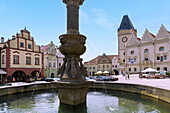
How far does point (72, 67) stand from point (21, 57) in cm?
2474

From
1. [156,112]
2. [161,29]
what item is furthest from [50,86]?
[161,29]

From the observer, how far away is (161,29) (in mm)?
41281

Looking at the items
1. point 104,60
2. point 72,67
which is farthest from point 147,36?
point 72,67

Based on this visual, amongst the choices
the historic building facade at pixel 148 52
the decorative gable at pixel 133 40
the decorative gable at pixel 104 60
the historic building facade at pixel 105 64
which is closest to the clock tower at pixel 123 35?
the historic building facade at pixel 105 64

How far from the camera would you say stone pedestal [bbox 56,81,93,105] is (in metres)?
6.10

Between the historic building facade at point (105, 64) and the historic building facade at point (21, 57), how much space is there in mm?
33389

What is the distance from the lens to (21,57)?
27.4 metres

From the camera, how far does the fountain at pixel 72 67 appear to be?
6249 millimetres

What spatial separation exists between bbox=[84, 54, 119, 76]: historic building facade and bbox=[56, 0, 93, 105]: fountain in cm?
5190

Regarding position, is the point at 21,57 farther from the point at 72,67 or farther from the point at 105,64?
the point at 105,64

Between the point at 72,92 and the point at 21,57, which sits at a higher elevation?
the point at 21,57

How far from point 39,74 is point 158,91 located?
28.6 meters

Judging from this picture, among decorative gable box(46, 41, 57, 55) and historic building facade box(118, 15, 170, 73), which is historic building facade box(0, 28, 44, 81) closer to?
decorative gable box(46, 41, 57, 55)

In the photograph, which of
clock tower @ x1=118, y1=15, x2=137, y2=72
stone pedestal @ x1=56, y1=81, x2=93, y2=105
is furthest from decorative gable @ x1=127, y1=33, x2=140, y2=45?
stone pedestal @ x1=56, y1=81, x2=93, y2=105
